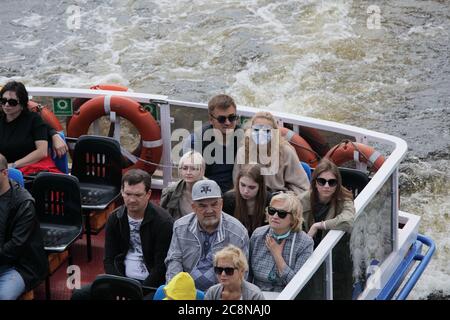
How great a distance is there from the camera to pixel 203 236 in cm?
524

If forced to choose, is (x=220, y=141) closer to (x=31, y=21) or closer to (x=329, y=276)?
(x=329, y=276)

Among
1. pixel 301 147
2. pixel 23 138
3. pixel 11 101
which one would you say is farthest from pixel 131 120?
pixel 301 147

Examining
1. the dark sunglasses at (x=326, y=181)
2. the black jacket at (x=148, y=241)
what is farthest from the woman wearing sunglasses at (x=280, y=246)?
the black jacket at (x=148, y=241)

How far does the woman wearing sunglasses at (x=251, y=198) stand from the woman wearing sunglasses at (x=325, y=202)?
26 cm

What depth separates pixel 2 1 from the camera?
17.3 metres

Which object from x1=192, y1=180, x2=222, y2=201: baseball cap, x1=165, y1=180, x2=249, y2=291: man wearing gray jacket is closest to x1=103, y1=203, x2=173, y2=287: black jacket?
x1=165, y1=180, x2=249, y2=291: man wearing gray jacket

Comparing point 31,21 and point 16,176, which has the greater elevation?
point 16,176

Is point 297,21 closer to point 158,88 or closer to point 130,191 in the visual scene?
point 158,88

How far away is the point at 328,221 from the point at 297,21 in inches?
429

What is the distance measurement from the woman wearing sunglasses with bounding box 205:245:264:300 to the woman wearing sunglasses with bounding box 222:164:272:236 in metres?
0.87

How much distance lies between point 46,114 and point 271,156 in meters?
1.99

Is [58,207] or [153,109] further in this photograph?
[153,109]

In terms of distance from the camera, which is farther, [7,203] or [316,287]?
[7,203]
